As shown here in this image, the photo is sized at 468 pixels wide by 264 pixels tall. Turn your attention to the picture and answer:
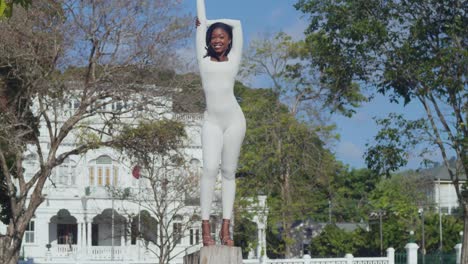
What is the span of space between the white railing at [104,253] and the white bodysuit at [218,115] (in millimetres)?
29798

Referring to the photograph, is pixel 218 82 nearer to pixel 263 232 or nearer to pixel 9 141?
pixel 9 141

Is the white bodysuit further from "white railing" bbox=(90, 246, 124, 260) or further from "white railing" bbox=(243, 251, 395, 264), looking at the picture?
"white railing" bbox=(90, 246, 124, 260)

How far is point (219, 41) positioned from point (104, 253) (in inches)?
1209

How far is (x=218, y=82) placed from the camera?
10.1 m

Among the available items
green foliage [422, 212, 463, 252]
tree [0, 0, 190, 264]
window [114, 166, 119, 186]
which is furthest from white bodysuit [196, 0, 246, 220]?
green foliage [422, 212, 463, 252]

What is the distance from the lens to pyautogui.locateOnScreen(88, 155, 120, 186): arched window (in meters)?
42.3

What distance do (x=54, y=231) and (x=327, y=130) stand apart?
636 inches

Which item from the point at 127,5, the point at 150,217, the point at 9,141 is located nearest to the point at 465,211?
the point at 127,5

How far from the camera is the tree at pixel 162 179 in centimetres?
2331

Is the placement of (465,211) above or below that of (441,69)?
below

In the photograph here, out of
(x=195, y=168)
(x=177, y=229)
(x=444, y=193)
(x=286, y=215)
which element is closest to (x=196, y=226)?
(x=177, y=229)

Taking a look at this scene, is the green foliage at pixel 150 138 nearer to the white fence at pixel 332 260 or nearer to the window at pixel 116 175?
the white fence at pixel 332 260

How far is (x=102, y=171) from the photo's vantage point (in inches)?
1673

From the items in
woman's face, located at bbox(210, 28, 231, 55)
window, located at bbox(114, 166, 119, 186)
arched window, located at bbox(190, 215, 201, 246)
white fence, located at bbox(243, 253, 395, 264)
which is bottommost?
white fence, located at bbox(243, 253, 395, 264)
